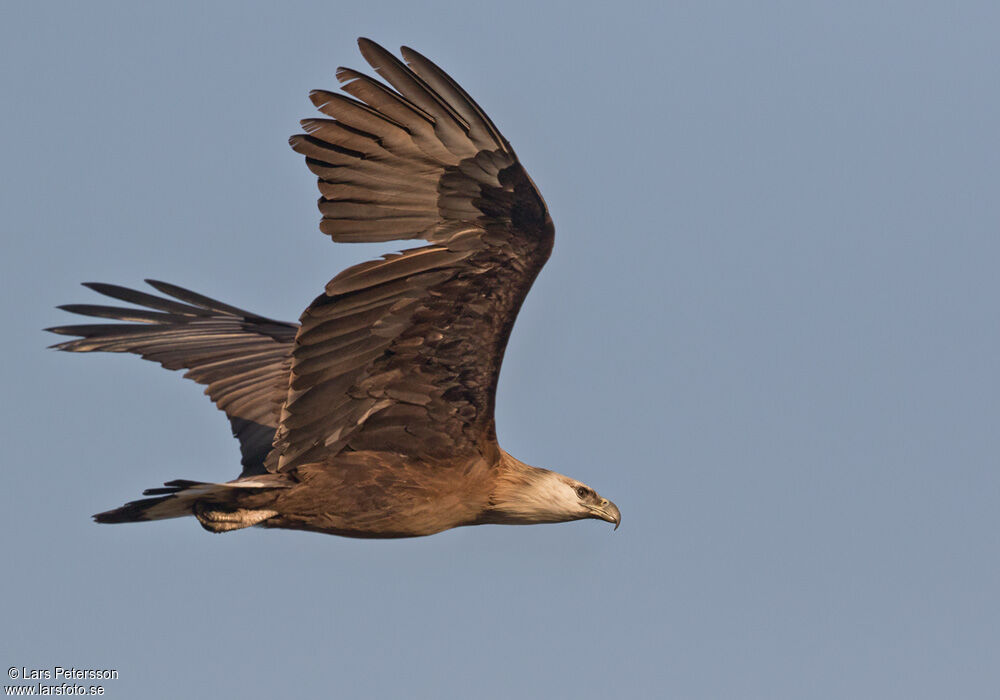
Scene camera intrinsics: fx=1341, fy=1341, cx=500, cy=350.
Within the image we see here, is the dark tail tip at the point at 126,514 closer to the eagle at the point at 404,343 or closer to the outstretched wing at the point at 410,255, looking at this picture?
the eagle at the point at 404,343

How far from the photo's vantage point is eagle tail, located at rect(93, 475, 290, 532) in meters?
7.90

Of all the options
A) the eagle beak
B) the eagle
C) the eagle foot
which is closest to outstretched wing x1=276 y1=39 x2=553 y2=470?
the eagle

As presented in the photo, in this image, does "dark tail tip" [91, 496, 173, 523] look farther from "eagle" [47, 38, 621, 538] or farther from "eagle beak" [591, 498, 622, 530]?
"eagle beak" [591, 498, 622, 530]

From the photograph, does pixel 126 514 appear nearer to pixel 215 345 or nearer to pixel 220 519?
pixel 220 519

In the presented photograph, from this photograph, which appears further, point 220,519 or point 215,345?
point 215,345

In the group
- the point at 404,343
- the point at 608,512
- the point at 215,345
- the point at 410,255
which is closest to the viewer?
the point at 410,255

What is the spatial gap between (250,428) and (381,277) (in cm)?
282

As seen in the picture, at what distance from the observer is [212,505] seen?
805 centimetres

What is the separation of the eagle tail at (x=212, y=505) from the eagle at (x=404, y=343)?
11 millimetres

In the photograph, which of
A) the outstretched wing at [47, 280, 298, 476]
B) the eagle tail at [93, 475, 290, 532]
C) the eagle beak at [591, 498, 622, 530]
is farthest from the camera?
the outstretched wing at [47, 280, 298, 476]

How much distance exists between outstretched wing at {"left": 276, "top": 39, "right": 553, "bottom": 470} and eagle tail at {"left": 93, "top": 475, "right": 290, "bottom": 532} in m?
0.30

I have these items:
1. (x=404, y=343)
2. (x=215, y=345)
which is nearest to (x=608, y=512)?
(x=404, y=343)

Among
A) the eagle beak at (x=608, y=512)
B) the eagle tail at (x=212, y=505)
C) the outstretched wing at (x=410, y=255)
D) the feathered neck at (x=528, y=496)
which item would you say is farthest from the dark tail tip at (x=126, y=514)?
the eagle beak at (x=608, y=512)

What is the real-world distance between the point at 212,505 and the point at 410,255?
2048 millimetres
